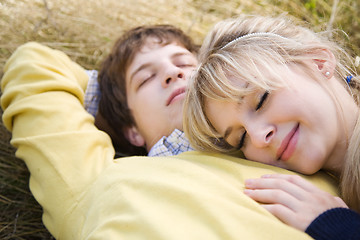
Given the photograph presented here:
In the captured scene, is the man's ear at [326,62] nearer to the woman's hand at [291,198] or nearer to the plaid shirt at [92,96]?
the woman's hand at [291,198]

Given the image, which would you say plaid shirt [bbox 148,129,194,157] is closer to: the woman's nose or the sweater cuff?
the woman's nose

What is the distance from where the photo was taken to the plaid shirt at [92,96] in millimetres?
2545

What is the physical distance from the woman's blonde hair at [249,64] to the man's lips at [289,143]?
6.7 inches

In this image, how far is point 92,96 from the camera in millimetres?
2559

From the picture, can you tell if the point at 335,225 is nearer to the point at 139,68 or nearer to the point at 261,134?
the point at 261,134

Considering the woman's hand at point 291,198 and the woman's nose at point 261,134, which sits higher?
the woman's nose at point 261,134

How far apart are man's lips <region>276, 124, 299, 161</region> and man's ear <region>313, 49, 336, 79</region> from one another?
277mm

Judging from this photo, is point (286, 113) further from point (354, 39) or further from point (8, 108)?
point (354, 39)

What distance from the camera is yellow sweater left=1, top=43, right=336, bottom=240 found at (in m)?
1.19

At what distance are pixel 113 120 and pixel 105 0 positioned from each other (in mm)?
1502

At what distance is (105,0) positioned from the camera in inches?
139

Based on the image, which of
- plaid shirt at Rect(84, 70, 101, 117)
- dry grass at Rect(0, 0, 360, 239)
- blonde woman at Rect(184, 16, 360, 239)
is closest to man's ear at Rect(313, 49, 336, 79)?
blonde woman at Rect(184, 16, 360, 239)

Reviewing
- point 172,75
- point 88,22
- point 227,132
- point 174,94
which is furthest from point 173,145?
point 88,22

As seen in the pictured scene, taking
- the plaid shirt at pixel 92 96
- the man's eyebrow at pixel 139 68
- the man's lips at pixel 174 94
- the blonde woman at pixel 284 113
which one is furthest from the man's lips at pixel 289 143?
the plaid shirt at pixel 92 96
